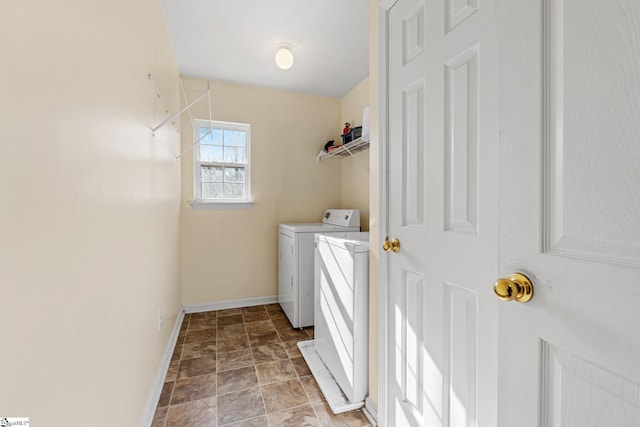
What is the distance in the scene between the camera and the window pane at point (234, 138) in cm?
311

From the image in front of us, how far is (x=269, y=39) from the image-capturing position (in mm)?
2219

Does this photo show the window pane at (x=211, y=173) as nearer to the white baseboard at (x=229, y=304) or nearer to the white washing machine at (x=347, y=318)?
the white baseboard at (x=229, y=304)

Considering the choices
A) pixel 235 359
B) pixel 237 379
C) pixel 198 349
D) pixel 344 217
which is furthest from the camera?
pixel 344 217

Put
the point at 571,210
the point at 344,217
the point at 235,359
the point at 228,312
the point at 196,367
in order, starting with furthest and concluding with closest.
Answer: the point at 228,312 < the point at 344,217 < the point at 235,359 < the point at 196,367 < the point at 571,210

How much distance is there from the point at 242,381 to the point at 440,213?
1.67 meters

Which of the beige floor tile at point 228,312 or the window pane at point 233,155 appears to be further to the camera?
the window pane at point 233,155

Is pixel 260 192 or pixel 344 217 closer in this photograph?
pixel 344 217

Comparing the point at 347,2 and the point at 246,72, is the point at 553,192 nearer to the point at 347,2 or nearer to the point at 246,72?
the point at 347,2

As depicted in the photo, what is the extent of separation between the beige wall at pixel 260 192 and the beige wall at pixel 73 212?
60.6 inches

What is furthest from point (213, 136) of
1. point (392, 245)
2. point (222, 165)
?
point (392, 245)

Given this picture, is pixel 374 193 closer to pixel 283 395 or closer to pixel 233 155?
pixel 283 395

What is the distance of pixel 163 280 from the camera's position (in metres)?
1.97

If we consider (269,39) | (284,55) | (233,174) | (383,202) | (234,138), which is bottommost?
(383,202)

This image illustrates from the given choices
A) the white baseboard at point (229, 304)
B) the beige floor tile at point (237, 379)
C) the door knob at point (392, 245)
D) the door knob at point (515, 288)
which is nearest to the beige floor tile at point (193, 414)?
the beige floor tile at point (237, 379)
